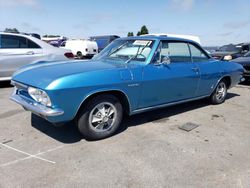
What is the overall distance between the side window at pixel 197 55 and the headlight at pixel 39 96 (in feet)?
10.6

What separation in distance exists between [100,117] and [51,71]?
38.5 inches

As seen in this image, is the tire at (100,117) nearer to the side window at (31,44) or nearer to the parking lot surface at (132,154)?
the parking lot surface at (132,154)

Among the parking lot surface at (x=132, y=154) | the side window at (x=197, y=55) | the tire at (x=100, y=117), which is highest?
the side window at (x=197, y=55)

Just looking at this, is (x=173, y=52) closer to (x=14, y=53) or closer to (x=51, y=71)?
Answer: (x=51, y=71)

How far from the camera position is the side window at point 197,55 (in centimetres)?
539

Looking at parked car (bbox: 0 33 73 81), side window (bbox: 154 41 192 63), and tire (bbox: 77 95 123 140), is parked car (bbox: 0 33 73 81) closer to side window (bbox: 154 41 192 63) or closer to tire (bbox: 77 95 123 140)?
side window (bbox: 154 41 192 63)

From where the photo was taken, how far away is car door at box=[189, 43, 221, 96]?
17.7ft

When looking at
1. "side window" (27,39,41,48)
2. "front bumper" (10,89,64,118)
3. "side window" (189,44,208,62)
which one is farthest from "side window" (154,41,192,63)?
"side window" (27,39,41,48)

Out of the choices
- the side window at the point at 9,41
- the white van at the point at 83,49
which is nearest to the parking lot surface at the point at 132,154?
the side window at the point at 9,41

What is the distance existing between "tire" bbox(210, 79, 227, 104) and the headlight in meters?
4.08

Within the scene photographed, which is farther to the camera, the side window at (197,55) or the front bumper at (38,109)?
the side window at (197,55)

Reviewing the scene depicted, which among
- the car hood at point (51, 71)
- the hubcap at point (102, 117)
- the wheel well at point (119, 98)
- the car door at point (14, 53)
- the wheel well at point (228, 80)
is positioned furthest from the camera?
the car door at point (14, 53)

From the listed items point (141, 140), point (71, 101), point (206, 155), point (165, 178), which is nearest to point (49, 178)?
point (71, 101)

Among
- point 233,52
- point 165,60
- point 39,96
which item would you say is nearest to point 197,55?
point 165,60
